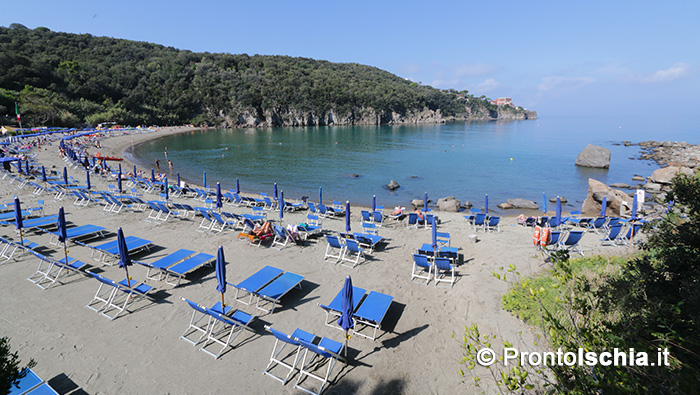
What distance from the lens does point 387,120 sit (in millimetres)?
138500

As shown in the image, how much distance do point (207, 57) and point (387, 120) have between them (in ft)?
255

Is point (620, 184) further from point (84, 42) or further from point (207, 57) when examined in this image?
point (84, 42)

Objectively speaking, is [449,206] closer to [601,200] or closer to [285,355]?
[601,200]

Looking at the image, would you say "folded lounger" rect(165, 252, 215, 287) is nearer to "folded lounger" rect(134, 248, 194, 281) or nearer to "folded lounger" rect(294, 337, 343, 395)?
"folded lounger" rect(134, 248, 194, 281)

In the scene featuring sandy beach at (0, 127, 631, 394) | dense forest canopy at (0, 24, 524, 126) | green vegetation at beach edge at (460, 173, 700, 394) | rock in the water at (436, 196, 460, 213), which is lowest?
rock in the water at (436, 196, 460, 213)

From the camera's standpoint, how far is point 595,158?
1535 inches

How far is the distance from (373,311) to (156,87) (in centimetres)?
11802

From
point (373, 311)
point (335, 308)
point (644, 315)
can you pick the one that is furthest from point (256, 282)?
point (644, 315)

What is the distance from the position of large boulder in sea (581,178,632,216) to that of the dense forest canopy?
79085mm

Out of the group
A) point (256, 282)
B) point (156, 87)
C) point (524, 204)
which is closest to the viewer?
point (256, 282)

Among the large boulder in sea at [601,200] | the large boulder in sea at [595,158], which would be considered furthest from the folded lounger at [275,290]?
the large boulder in sea at [595,158]

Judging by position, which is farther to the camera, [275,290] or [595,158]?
[595,158]

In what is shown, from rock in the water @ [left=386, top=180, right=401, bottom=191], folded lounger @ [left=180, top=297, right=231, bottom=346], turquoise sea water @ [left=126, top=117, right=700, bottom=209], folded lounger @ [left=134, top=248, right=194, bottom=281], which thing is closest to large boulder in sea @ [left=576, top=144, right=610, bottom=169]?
turquoise sea water @ [left=126, top=117, right=700, bottom=209]

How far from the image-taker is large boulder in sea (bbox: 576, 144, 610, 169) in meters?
38.7
